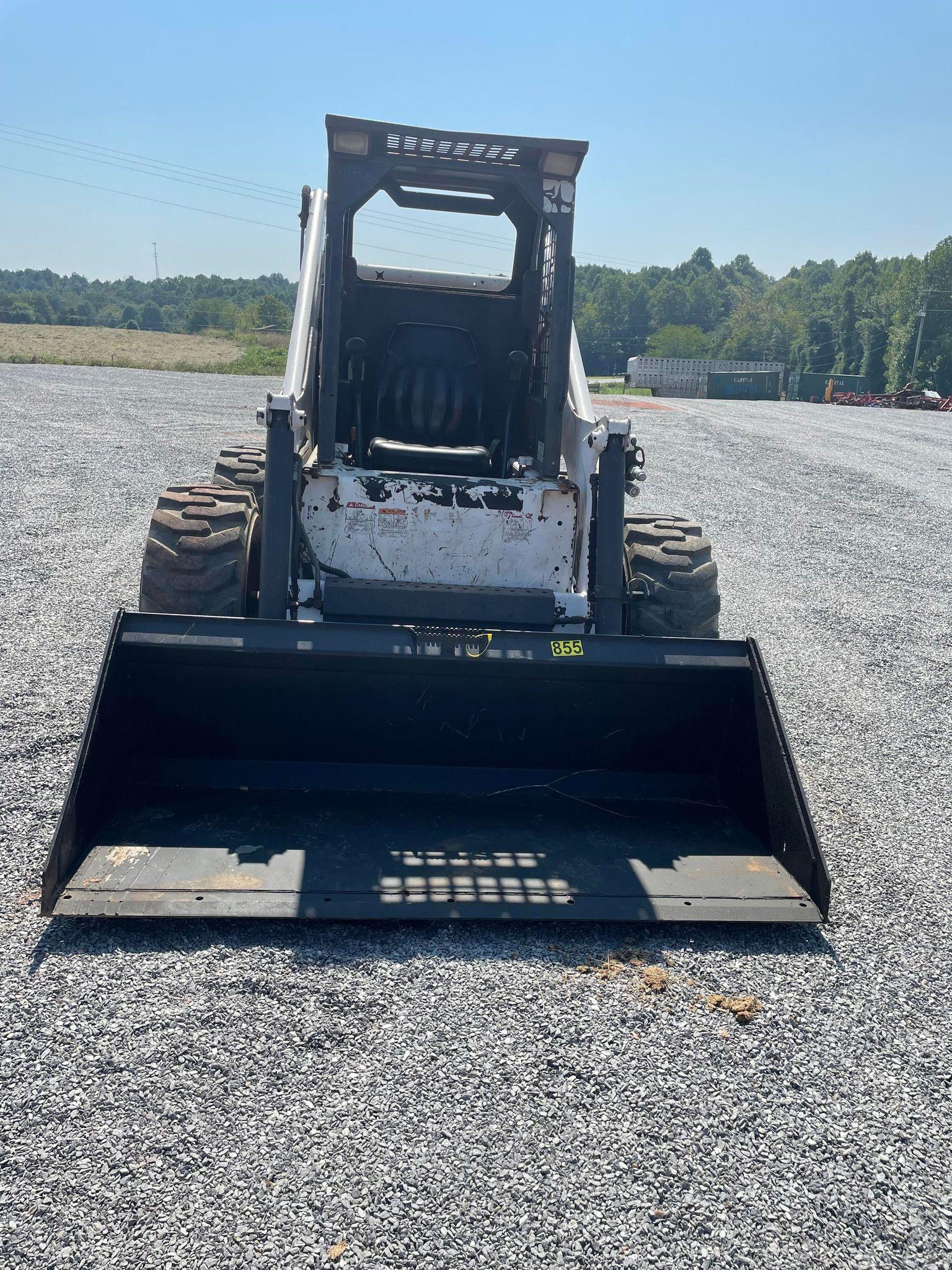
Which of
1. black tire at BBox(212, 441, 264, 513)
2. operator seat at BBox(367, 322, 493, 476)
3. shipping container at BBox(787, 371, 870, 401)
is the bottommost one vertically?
shipping container at BBox(787, 371, 870, 401)

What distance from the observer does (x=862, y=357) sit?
3907 inches

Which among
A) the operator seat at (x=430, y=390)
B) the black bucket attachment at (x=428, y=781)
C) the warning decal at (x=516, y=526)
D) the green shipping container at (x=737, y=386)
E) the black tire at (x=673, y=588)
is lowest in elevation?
the green shipping container at (x=737, y=386)

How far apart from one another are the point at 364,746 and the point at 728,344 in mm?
128969

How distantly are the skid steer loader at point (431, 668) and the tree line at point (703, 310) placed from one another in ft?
170

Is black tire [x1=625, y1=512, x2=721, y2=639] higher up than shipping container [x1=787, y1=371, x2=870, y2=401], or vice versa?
black tire [x1=625, y1=512, x2=721, y2=639]

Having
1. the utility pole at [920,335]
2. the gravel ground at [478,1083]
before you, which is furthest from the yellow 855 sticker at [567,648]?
the utility pole at [920,335]

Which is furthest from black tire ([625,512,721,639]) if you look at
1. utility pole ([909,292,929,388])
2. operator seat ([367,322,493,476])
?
utility pole ([909,292,929,388])

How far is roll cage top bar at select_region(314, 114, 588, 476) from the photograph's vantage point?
4781 millimetres

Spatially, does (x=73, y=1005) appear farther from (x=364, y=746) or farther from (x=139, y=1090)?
(x=364, y=746)

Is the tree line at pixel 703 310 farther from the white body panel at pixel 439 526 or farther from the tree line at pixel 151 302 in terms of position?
the white body panel at pixel 439 526

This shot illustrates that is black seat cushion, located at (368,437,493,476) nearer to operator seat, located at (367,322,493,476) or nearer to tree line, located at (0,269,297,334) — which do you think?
operator seat, located at (367,322,493,476)

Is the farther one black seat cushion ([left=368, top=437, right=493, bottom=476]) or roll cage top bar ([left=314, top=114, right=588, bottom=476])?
black seat cushion ([left=368, top=437, right=493, bottom=476])

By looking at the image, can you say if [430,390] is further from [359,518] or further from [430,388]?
[359,518]

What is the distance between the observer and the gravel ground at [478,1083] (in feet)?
7.84
